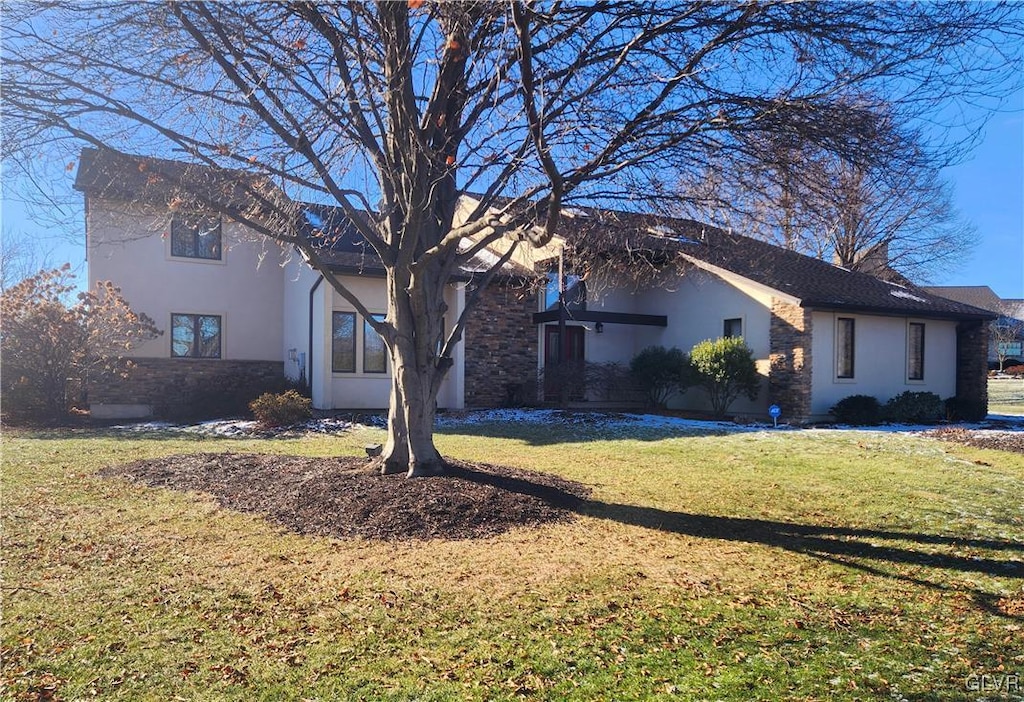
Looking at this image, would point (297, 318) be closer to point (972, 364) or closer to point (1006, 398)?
point (972, 364)

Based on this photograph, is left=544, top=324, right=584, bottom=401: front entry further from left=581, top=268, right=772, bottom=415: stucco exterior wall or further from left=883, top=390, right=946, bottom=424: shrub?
left=883, top=390, right=946, bottom=424: shrub

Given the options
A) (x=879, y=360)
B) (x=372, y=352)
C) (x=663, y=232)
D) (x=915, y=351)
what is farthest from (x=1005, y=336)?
(x=663, y=232)

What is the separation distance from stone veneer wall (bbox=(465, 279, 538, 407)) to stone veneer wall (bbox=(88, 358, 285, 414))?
5.20m

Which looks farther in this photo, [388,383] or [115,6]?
[388,383]

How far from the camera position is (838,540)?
236 inches

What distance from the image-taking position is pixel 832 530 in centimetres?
634

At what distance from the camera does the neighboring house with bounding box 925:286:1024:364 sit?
4590 centimetres

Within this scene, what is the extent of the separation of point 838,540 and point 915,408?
12635 millimetres

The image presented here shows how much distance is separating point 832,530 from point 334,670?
5049 mm

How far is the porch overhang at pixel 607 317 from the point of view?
18.3 m

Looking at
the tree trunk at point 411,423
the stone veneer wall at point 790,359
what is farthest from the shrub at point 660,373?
the tree trunk at point 411,423

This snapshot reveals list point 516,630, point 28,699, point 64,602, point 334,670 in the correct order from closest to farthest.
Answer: point 28,699
point 334,670
point 516,630
point 64,602

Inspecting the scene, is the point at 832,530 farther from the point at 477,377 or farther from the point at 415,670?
the point at 477,377

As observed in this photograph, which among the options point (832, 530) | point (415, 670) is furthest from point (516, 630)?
point (832, 530)
